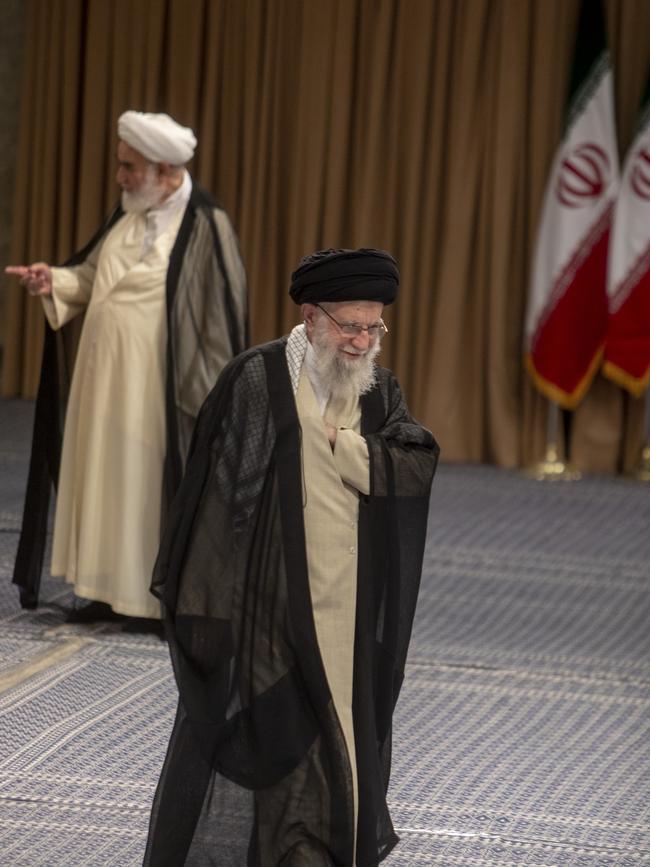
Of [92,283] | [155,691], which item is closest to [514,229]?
[92,283]

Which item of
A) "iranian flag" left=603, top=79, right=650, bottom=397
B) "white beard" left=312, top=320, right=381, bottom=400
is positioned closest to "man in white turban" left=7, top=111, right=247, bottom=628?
"white beard" left=312, top=320, right=381, bottom=400

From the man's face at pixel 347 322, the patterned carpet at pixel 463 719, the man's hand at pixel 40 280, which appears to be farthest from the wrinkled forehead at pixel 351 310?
the man's hand at pixel 40 280

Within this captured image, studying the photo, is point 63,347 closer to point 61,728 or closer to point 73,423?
point 73,423

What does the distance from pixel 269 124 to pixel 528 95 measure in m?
1.51

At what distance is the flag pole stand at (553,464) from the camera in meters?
8.77

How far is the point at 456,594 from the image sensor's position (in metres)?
6.21

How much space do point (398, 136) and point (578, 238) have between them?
3.92 ft

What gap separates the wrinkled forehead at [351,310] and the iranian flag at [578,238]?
18.5 ft

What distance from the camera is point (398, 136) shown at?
902cm

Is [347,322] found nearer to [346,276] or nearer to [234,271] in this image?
[346,276]

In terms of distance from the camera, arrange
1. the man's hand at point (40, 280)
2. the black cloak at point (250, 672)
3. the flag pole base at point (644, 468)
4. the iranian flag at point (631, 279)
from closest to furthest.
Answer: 1. the black cloak at point (250, 672)
2. the man's hand at point (40, 280)
3. the iranian flag at point (631, 279)
4. the flag pole base at point (644, 468)

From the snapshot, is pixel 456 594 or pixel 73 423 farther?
pixel 456 594

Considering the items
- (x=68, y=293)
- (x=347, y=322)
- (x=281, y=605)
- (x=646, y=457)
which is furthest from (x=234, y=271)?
(x=646, y=457)

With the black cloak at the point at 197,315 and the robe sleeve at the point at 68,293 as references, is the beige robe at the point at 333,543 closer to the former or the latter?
the black cloak at the point at 197,315
